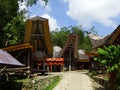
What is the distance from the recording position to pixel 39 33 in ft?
141

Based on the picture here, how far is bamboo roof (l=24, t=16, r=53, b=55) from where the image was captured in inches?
1641

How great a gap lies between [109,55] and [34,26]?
21.7 meters

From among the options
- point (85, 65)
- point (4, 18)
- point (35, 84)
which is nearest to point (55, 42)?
point (85, 65)

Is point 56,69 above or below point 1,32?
below

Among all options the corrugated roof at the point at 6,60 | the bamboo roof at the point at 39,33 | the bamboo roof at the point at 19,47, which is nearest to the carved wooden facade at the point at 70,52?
the bamboo roof at the point at 39,33

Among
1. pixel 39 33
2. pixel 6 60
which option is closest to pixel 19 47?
pixel 39 33

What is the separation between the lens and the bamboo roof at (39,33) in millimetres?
41688

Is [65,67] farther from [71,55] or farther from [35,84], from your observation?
[35,84]

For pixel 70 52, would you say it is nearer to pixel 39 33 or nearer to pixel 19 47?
pixel 39 33

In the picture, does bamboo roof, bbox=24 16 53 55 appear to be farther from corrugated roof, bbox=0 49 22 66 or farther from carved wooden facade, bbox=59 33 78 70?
corrugated roof, bbox=0 49 22 66

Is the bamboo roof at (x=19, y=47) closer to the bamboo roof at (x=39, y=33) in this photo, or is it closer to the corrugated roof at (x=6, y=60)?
the bamboo roof at (x=39, y=33)

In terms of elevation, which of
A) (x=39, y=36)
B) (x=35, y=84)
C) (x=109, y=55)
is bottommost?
(x=35, y=84)

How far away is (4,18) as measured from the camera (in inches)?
1533

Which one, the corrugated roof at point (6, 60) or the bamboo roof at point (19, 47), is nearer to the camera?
the corrugated roof at point (6, 60)
